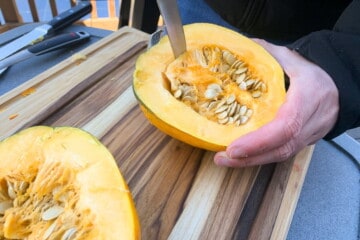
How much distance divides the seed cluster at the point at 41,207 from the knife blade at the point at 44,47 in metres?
0.43

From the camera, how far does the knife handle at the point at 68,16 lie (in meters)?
0.96

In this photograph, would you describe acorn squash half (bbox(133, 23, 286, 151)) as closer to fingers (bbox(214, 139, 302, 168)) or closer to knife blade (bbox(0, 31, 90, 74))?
fingers (bbox(214, 139, 302, 168))

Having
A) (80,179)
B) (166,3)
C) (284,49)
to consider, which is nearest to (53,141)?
(80,179)

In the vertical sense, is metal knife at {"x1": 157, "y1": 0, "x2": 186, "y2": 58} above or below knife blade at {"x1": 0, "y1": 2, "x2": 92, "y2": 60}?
above

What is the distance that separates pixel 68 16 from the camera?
991mm

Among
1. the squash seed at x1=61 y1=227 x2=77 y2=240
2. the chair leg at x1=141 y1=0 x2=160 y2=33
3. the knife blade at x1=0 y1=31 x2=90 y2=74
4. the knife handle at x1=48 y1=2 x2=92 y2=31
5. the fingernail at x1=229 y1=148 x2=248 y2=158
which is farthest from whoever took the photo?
the chair leg at x1=141 y1=0 x2=160 y2=33

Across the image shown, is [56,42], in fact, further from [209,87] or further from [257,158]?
[257,158]

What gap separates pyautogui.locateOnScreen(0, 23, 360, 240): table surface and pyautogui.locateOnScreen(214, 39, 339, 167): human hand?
5.0 inches

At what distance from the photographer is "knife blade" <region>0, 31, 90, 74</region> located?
2.57 feet

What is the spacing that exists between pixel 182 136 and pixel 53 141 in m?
0.20

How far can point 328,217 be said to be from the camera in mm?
630

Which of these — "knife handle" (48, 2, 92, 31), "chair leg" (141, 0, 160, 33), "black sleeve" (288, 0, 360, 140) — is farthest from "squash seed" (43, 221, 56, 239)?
"chair leg" (141, 0, 160, 33)

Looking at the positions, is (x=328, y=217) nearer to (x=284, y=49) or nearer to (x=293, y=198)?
(x=293, y=198)

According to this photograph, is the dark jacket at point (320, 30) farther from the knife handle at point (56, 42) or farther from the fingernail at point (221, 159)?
the knife handle at point (56, 42)
